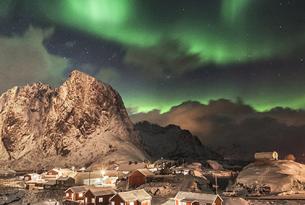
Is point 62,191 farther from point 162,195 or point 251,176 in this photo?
point 251,176

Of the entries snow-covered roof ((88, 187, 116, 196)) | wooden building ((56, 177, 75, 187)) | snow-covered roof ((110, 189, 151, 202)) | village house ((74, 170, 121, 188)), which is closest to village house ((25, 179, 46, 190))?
wooden building ((56, 177, 75, 187))

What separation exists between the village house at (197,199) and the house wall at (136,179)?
113 feet

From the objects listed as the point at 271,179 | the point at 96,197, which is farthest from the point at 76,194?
the point at 271,179

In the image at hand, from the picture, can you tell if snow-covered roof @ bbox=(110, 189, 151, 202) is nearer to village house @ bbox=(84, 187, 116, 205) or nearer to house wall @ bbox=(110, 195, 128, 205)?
house wall @ bbox=(110, 195, 128, 205)

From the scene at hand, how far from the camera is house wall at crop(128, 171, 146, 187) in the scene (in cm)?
9544

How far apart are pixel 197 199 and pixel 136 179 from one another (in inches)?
1482

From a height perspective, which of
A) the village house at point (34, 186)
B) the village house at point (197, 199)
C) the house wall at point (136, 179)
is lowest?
the village house at point (34, 186)

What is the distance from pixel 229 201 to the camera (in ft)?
199

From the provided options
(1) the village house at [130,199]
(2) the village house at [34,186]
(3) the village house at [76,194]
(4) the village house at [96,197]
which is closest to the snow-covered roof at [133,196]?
(1) the village house at [130,199]

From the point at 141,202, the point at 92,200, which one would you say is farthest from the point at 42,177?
the point at 141,202

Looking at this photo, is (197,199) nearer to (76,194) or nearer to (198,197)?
(198,197)

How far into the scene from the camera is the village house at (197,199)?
59.3 m

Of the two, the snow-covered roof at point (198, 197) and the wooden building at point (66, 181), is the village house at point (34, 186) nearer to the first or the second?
the wooden building at point (66, 181)

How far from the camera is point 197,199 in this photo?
200 ft
